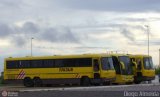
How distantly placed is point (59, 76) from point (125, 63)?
612 centimetres

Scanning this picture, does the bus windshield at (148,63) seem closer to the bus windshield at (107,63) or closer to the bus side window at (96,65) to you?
the bus windshield at (107,63)

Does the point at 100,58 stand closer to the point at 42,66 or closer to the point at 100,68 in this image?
the point at 100,68

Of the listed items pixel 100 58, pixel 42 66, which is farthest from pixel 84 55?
pixel 42 66

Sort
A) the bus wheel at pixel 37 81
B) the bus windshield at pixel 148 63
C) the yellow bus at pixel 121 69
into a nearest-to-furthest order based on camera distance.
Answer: the bus wheel at pixel 37 81, the yellow bus at pixel 121 69, the bus windshield at pixel 148 63

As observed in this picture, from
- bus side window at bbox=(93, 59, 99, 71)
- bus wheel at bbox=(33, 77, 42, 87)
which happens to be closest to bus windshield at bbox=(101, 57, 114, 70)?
bus side window at bbox=(93, 59, 99, 71)

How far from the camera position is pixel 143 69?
48.7 m

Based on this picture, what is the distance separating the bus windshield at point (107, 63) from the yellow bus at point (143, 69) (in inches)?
174

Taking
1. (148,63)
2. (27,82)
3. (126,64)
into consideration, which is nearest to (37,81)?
(27,82)

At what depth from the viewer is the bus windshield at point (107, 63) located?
1750 inches

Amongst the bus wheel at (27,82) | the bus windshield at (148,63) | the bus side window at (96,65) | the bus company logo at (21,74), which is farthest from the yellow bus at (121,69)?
the bus company logo at (21,74)

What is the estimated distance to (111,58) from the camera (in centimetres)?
4569

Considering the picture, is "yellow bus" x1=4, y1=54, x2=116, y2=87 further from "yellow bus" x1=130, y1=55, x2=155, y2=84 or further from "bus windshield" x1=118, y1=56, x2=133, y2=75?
"yellow bus" x1=130, y1=55, x2=155, y2=84

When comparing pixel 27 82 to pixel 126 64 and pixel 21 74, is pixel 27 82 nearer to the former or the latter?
pixel 21 74

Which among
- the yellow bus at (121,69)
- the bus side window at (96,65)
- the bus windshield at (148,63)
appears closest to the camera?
the bus side window at (96,65)
